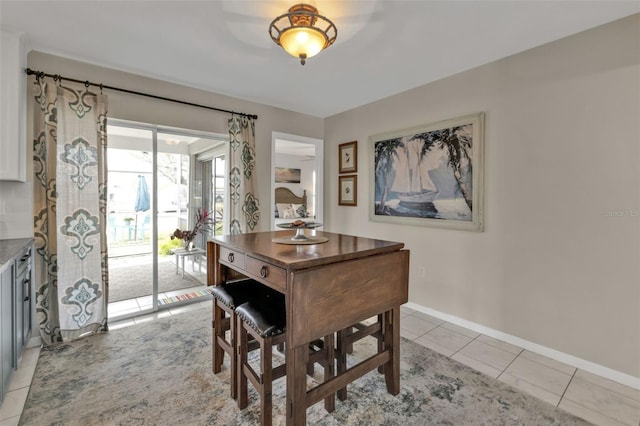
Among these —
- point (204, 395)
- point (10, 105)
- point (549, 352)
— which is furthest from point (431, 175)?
point (10, 105)

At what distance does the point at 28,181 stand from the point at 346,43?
2.87m

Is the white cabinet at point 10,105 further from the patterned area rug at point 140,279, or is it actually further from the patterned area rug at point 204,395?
the patterned area rug at point 204,395

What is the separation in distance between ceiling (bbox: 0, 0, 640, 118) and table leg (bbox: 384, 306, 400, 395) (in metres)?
2.00

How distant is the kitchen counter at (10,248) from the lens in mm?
1656

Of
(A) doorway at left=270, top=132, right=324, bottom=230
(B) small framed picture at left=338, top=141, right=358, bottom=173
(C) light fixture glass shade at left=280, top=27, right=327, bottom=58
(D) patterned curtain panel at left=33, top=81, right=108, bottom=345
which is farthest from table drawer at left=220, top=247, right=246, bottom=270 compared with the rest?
(B) small framed picture at left=338, top=141, right=358, bottom=173

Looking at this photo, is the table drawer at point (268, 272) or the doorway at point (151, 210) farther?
the doorway at point (151, 210)

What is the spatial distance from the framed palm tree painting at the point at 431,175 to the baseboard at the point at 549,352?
95 cm

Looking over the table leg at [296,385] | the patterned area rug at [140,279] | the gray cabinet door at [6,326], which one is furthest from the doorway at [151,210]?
the table leg at [296,385]

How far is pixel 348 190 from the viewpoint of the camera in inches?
161

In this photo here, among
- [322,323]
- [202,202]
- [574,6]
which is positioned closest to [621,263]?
[574,6]

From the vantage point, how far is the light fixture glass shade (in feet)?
5.76

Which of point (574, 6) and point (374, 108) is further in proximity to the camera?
point (374, 108)

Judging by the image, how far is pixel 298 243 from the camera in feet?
5.73

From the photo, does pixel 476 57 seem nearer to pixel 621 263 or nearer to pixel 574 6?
pixel 574 6
